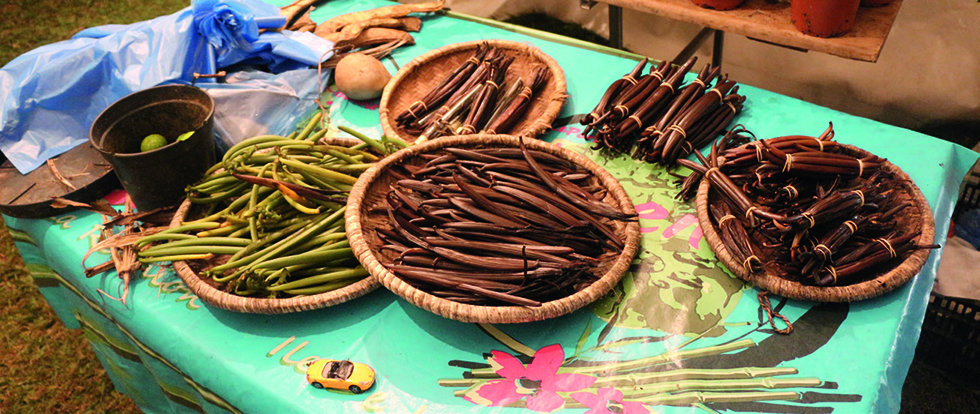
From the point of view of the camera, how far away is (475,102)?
2.83 meters

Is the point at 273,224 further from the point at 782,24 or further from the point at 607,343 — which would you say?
the point at 782,24

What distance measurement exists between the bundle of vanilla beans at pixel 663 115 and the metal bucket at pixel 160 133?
1709 mm

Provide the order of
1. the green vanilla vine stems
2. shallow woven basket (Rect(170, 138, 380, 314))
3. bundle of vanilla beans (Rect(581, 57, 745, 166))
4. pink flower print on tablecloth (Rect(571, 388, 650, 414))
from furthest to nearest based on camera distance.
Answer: bundle of vanilla beans (Rect(581, 57, 745, 166)), the green vanilla vine stems, shallow woven basket (Rect(170, 138, 380, 314)), pink flower print on tablecloth (Rect(571, 388, 650, 414))

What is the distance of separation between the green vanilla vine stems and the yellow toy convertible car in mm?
300

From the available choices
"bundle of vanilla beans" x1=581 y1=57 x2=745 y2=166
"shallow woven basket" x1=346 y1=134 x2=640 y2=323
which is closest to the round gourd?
"shallow woven basket" x1=346 y1=134 x2=640 y2=323

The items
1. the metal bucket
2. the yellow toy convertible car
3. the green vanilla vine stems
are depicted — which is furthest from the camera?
the metal bucket

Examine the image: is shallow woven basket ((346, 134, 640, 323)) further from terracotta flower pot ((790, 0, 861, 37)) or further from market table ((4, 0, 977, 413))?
terracotta flower pot ((790, 0, 861, 37))

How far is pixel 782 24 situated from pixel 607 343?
217cm

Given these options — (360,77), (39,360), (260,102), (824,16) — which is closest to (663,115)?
(824,16)

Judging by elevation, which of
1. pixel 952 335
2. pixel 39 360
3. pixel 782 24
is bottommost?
Result: pixel 39 360

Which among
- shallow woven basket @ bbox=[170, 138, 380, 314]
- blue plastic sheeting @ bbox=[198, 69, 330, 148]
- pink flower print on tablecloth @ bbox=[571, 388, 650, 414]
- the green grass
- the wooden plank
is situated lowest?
the green grass

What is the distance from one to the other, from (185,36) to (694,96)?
263 cm

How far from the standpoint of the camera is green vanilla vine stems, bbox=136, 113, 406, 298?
6.64ft

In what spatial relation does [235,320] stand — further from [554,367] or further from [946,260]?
[946,260]
